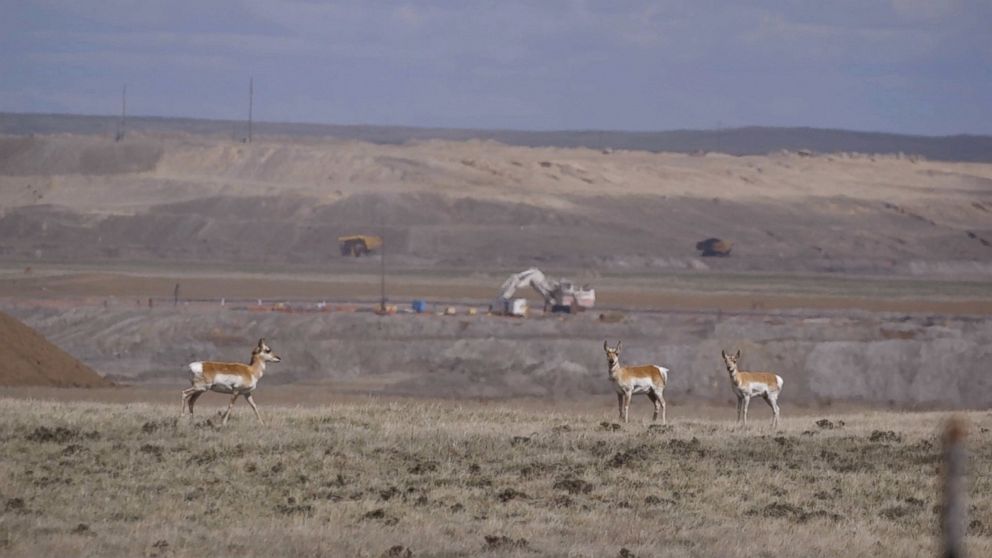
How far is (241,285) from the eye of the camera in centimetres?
9188

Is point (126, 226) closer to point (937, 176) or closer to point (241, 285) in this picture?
point (241, 285)

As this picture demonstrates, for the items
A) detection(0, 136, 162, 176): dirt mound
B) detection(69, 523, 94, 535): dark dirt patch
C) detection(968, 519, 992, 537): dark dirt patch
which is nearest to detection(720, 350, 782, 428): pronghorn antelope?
detection(968, 519, 992, 537): dark dirt patch

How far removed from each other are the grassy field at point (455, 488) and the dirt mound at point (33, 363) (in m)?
14.3

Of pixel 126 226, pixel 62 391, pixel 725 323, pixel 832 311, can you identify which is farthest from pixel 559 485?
pixel 126 226

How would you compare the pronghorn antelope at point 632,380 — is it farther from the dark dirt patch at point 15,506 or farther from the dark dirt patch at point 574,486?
the dark dirt patch at point 15,506

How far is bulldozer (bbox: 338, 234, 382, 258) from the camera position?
123 meters

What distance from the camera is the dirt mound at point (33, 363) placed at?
3800 centimetres

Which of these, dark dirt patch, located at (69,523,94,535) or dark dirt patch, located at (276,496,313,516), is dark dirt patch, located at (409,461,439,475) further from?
dark dirt patch, located at (69,523,94,535)

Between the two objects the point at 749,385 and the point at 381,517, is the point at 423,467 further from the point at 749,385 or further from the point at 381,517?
the point at 749,385

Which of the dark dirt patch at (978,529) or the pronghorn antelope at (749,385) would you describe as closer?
the dark dirt patch at (978,529)

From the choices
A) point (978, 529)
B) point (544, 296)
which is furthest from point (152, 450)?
point (544, 296)

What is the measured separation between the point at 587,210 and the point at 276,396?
11378cm

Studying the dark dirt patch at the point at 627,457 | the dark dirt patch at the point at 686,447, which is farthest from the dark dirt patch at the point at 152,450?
the dark dirt patch at the point at 686,447

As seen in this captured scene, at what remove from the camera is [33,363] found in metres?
39.1
